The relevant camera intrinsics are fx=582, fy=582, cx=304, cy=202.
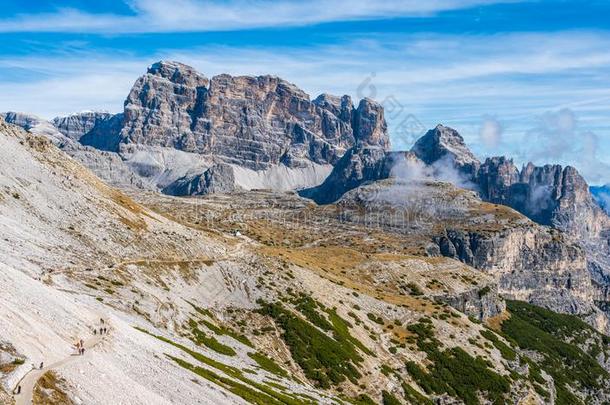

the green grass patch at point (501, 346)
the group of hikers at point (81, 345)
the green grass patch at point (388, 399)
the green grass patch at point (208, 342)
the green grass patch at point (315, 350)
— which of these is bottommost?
the green grass patch at point (501, 346)

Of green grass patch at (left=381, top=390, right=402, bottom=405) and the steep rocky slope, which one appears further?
green grass patch at (left=381, top=390, right=402, bottom=405)

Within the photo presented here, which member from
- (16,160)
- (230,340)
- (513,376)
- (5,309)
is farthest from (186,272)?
(513,376)

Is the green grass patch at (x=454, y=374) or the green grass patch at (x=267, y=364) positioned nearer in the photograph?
the green grass patch at (x=267, y=364)

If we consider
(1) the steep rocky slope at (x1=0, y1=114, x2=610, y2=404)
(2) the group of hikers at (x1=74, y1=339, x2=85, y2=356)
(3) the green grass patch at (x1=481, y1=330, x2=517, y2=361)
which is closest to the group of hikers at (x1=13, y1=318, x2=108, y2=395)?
(2) the group of hikers at (x1=74, y1=339, x2=85, y2=356)

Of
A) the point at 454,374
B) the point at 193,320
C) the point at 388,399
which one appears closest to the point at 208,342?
the point at 193,320

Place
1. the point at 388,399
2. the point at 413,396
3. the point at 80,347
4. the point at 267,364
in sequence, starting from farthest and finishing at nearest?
the point at 413,396 < the point at 388,399 < the point at 267,364 < the point at 80,347

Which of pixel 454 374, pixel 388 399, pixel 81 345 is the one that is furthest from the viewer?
pixel 454 374

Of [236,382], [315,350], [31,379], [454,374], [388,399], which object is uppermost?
[31,379]

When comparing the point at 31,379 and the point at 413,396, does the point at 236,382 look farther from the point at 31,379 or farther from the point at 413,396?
the point at 413,396

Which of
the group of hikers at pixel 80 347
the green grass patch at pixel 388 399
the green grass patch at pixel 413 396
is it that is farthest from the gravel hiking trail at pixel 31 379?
the green grass patch at pixel 413 396

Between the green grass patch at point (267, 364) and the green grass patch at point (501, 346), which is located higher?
the green grass patch at point (267, 364)

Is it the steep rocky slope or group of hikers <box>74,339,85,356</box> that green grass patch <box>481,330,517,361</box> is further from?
group of hikers <box>74,339,85,356</box>

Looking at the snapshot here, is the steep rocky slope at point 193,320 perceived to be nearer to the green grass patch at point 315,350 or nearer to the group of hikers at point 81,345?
the green grass patch at point 315,350

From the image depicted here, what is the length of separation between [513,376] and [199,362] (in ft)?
346
